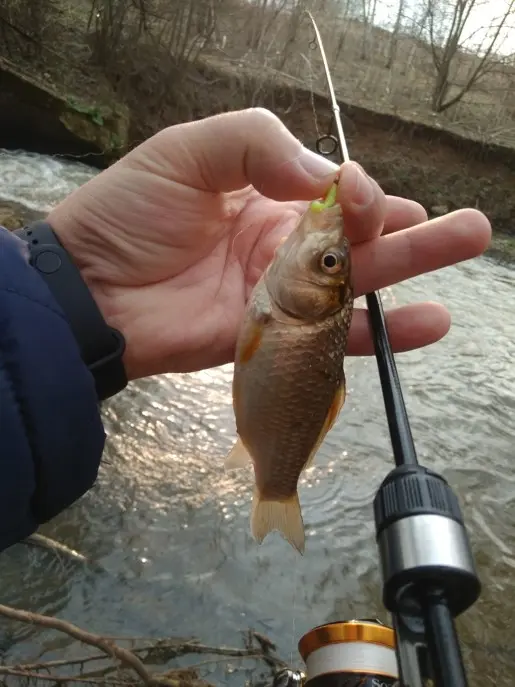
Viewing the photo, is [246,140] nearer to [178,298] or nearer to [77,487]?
[178,298]

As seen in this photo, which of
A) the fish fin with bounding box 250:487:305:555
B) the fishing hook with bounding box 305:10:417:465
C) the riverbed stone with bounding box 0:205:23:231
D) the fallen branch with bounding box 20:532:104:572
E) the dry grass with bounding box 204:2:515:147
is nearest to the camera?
the fishing hook with bounding box 305:10:417:465

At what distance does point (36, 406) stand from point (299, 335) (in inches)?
28.1

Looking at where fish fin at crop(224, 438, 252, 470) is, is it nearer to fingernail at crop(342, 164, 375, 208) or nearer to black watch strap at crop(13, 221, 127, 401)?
black watch strap at crop(13, 221, 127, 401)

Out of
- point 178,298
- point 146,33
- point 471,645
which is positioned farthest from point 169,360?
point 146,33

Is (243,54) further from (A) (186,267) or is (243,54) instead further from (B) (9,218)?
(A) (186,267)

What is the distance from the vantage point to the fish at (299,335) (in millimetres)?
1802

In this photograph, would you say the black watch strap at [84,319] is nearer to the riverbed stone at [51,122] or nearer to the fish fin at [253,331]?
the fish fin at [253,331]

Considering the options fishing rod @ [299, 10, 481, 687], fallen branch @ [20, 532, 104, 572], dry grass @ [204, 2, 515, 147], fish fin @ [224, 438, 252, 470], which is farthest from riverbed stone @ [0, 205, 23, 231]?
dry grass @ [204, 2, 515, 147]

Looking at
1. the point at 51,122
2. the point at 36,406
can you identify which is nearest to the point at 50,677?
the point at 36,406

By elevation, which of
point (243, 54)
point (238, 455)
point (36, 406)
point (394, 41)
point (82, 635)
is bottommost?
point (82, 635)

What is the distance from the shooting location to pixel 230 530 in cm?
363

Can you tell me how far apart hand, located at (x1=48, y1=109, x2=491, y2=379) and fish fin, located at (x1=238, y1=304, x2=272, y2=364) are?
39 centimetres

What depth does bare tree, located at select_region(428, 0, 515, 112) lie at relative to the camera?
1758 cm

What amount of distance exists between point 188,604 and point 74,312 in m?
1.89
